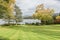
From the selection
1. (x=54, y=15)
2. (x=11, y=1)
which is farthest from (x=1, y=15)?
(x=54, y=15)

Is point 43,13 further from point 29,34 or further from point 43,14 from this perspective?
point 29,34

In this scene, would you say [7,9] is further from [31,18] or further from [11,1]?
[31,18]

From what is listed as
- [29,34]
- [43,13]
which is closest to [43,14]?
[43,13]

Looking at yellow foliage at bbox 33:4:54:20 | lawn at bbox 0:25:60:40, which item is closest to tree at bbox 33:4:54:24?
yellow foliage at bbox 33:4:54:20

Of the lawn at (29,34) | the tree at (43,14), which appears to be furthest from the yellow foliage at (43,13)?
the lawn at (29,34)

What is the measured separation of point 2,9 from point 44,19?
241 feet

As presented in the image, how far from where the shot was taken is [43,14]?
98.4 m

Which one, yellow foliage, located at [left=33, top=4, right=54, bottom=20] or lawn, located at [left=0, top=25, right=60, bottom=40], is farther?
yellow foliage, located at [left=33, top=4, right=54, bottom=20]

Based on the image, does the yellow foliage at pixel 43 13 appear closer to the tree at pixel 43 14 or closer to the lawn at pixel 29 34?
the tree at pixel 43 14

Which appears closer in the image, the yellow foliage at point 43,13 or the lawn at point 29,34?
the lawn at point 29,34

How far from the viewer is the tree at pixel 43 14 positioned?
310 feet

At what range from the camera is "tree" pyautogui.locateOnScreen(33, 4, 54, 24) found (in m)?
94.4

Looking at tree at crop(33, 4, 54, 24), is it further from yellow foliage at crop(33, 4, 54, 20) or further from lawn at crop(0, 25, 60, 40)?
lawn at crop(0, 25, 60, 40)

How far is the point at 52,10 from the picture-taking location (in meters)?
98.1
